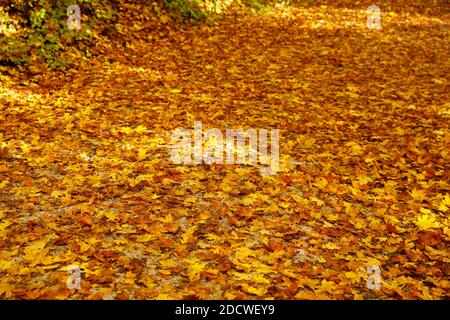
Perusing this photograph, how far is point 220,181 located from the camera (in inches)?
212

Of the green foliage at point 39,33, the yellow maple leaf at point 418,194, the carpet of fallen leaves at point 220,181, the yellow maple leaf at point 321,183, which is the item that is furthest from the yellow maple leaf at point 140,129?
the yellow maple leaf at point 418,194

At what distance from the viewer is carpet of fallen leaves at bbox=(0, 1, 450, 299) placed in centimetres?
385

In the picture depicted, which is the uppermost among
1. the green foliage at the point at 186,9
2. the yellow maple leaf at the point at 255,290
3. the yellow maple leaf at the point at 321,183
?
the green foliage at the point at 186,9

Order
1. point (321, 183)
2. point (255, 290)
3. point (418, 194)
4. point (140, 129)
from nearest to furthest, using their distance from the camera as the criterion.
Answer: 1. point (255, 290)
2. point (418, 194)
3. point (321, 183)
4. point (140, 129)

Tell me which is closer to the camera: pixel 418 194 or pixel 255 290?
pixel 255 290

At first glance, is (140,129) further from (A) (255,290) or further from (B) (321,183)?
(A) (255,290)

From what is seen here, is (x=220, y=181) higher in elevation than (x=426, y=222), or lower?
higher

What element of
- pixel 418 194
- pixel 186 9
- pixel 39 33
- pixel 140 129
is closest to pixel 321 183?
pixel 418 194

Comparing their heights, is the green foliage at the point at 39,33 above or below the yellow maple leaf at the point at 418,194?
above

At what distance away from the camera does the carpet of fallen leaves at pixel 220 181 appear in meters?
3.85

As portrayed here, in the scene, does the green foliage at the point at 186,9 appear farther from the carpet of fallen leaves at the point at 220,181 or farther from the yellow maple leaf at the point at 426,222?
the yellow maple leaf at the point at 426,222

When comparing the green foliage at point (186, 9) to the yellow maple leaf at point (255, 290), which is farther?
the green foliage at point (186, 9)

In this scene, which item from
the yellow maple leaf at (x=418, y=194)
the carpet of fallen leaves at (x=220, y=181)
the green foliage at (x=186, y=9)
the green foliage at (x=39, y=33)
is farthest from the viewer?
the green foliage at (x=186, y=9)
